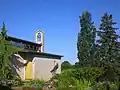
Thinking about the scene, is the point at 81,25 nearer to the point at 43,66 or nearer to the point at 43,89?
the point at 43,66

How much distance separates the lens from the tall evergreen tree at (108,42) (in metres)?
50.5

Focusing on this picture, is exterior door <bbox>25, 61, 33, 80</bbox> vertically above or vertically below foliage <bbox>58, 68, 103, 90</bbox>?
above

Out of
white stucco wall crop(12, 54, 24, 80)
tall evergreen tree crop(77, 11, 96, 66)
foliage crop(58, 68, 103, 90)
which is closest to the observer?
foliage crop(58, 68, 103, 90)

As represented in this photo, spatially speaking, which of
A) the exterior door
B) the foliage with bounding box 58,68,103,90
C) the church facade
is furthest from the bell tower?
the foliage with bounding box 58,68,103,90

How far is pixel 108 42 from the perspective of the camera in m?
52.2

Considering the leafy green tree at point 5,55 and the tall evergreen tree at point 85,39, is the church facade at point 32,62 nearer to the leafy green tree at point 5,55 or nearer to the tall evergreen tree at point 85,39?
the leafy green tree at point 5,55

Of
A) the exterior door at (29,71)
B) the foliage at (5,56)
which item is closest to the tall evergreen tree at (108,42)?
the exterior door at (29,71)

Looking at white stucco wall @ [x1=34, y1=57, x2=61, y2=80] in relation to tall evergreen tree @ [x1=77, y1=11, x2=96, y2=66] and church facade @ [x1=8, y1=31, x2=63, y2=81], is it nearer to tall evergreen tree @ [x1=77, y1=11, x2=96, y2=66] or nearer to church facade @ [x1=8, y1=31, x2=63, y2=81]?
church facade @ [x1=8, y1=31, x2=63, y2=81]

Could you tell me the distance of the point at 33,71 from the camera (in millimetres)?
35750

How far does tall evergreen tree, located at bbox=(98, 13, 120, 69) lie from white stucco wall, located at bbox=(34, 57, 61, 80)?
13005 mm

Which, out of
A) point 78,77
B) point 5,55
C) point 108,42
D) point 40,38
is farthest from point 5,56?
point 108,42

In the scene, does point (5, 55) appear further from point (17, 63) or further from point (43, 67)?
point (43, 67)

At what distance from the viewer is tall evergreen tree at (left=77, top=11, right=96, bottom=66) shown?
5541cm

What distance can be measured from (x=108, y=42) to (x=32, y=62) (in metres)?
20.5
